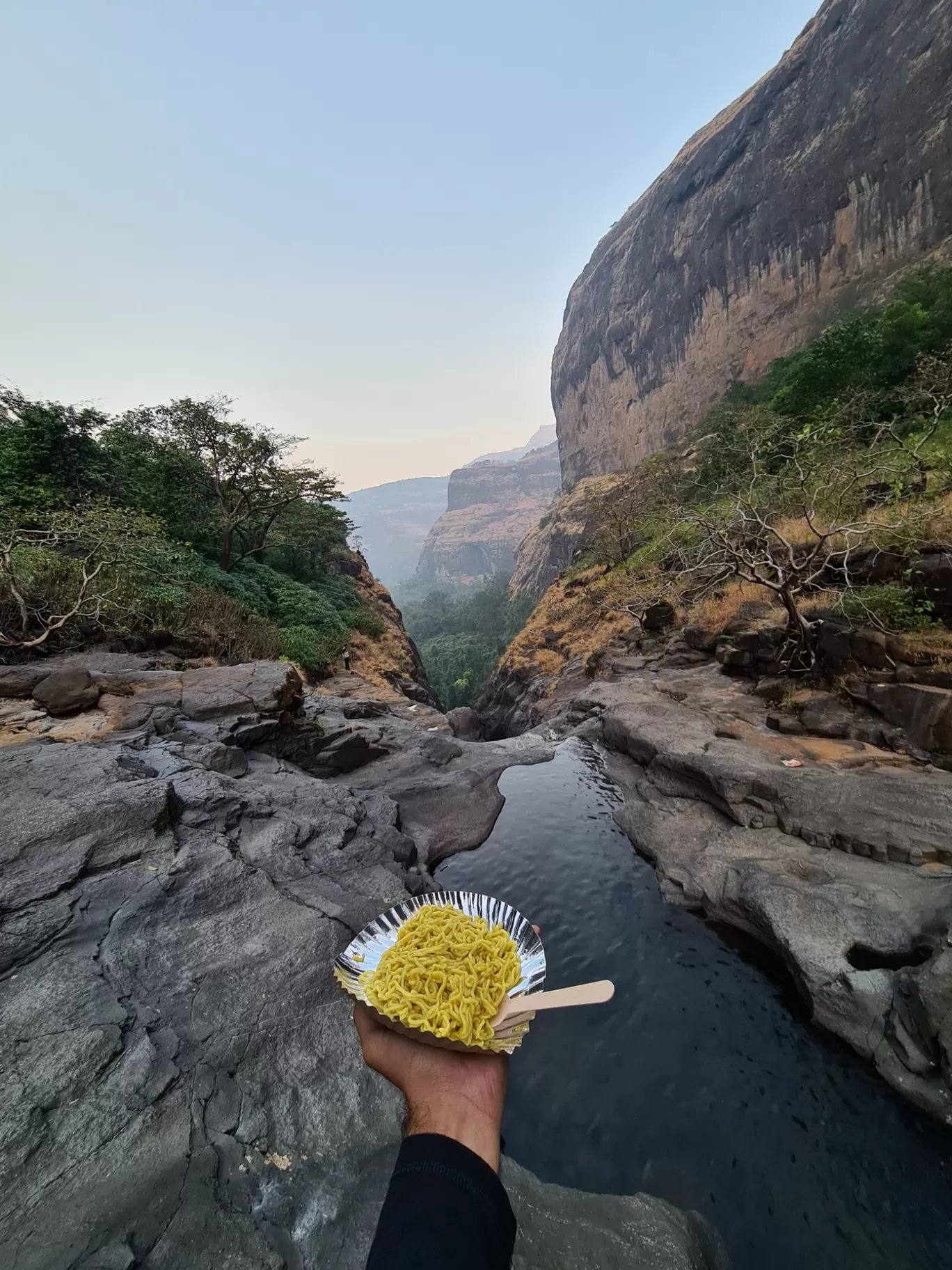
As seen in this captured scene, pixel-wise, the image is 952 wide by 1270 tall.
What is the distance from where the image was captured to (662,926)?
5.27m

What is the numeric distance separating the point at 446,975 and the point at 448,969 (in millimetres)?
63

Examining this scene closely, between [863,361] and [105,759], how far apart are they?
26.2 meters

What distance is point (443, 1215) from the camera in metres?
1.16

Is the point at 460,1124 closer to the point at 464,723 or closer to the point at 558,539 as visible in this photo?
the point at 464,723

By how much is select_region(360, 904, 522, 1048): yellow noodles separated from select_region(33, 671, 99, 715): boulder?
6589 millimetres

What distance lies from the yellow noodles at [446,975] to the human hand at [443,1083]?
0.08 m

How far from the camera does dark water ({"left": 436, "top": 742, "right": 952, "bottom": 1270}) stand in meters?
2.79

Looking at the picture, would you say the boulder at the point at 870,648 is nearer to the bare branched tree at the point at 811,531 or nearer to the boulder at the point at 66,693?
the bare branched tree at the point at 811,531

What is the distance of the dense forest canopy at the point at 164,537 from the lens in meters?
9.10

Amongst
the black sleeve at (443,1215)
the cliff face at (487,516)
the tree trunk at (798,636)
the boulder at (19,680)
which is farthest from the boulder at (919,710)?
the cliff face at (487,516)

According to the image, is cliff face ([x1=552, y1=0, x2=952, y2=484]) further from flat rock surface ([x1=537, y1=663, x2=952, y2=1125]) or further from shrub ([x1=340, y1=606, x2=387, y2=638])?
flat rock surface ([x1=537, y1=663, x2=952, y2=1125])

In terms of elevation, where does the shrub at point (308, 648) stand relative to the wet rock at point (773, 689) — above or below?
above

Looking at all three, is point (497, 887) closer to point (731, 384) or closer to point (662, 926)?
point (662, 926)

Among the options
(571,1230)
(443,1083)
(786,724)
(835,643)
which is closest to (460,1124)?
(443,1083)
